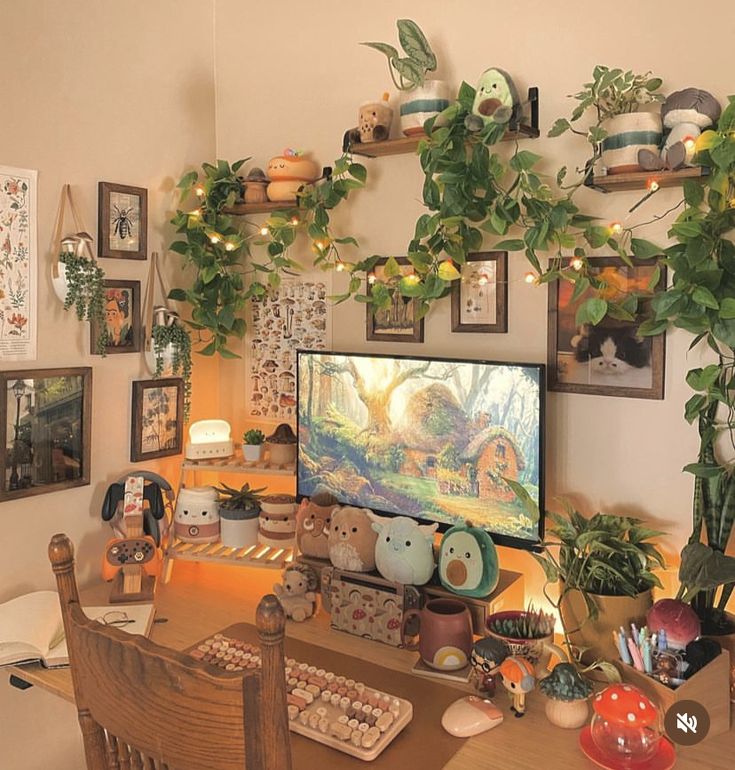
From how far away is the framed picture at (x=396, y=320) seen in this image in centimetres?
227

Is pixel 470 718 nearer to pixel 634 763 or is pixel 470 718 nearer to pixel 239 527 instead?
pixel 634 763

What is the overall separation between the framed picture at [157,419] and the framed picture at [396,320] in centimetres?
70

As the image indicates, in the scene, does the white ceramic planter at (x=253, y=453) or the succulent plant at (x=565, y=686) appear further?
the white ceramic planter at (x=253, y=453)

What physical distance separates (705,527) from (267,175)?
161cm

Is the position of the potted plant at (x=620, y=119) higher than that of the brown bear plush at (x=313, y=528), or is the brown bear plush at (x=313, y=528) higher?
the potted plant at (x=620, y=119)

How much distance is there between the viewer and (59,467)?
7.49 ft

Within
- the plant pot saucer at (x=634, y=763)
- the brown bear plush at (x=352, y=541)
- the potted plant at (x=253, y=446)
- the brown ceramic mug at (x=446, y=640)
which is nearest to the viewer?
the plant pot saucer at (x=634, y=763)

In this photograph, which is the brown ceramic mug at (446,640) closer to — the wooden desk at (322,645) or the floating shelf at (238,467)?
the wooden desk at (322,645)

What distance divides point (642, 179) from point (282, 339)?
4.16ft

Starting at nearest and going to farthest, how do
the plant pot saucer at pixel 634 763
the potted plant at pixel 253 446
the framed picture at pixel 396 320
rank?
the plant pot saucer at pixel 634 763 → the framed picture at pixel 396 320 → the potted plant at pixel 253 446

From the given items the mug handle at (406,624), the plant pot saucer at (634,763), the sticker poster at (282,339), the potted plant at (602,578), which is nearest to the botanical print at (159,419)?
the sticker poster at (282,339)

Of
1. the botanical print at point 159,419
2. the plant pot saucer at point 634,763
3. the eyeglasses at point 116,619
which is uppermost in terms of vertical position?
the botanical print at point 159,419

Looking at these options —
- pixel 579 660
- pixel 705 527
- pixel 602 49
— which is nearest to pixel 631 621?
pixel 579 660

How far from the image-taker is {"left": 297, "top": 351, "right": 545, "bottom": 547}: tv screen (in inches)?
77.6
